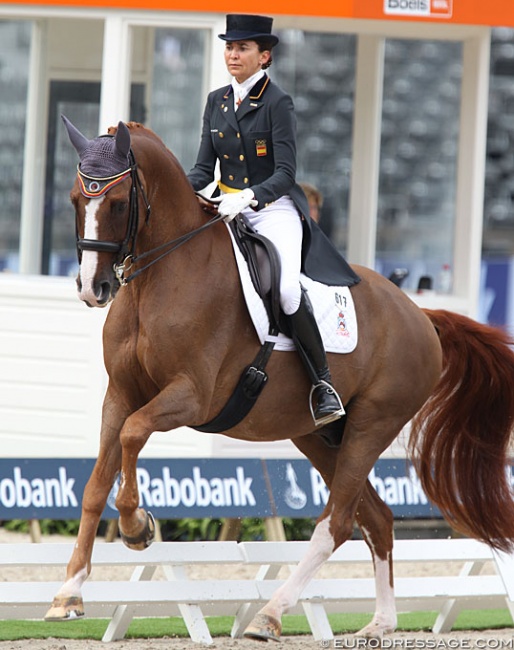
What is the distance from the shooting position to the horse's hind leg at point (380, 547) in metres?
6.71

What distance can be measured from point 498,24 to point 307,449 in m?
4.58

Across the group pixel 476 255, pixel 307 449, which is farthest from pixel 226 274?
pixel 476 255

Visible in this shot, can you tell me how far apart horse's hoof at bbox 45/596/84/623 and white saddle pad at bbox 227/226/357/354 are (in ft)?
4.91

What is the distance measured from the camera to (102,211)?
→ 17.5 feet

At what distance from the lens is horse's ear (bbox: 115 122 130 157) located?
5.32m

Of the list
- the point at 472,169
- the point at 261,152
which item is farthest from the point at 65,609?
the point at 472,169

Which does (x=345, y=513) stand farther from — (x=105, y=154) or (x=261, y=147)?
(x=105, y=154)

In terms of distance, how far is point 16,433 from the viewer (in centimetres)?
992

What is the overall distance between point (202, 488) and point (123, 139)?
2.92 m

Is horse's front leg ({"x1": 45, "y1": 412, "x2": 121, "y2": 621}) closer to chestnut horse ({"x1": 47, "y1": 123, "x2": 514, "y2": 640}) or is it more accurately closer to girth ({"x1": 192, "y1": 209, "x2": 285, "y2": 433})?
chestnut horse ({"x1": 47, "y1": 123, "x2": 514, "y2": 640})

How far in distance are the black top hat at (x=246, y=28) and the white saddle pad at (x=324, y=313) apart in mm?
920

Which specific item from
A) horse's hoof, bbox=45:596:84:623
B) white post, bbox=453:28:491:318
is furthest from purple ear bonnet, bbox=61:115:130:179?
white post, bbox=453:28:491:318

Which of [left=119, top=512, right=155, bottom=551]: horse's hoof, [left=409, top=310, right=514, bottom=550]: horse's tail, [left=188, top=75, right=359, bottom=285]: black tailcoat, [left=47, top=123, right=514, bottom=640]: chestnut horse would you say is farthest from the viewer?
[left=409, top=310, right=514, bottom=550]: horse's tail

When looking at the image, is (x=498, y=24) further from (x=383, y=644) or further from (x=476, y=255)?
(x=383, y=644)
